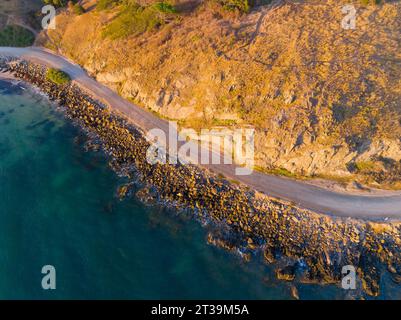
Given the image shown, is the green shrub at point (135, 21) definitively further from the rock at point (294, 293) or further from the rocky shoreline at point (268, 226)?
the rock at point (294, 293)

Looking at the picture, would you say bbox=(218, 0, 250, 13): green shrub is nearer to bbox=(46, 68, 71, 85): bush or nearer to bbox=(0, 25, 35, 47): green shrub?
bbox=(46, 68, 71, 85): bush

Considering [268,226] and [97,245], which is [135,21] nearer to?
[97,245]

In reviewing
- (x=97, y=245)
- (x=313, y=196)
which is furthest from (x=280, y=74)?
(x=97, y=245)

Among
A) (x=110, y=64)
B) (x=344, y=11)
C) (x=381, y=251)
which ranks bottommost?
(x=381, y=251)

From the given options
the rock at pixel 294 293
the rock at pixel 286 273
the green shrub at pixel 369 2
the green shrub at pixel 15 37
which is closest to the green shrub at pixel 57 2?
the green shrub at pixel 15 37

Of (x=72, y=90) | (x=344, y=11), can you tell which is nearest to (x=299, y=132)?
(x=344, y=11)
